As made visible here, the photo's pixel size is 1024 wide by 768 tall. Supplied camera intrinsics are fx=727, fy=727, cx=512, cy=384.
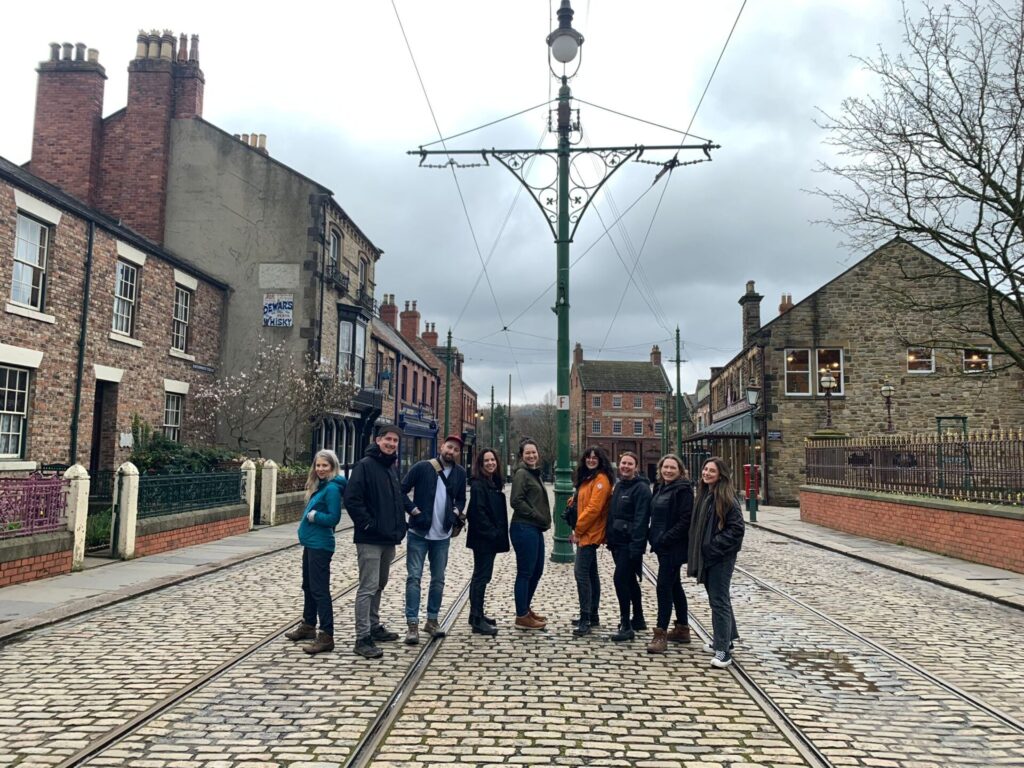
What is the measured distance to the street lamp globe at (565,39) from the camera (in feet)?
35.1

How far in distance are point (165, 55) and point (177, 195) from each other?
4.28 meters

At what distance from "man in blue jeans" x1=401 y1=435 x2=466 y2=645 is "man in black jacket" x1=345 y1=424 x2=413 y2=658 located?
0.21m

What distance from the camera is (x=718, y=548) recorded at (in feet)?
19.1

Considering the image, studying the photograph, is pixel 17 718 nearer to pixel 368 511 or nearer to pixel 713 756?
pixel 368 511

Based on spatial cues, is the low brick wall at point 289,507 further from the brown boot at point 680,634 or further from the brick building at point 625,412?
the brick building at point 625,412

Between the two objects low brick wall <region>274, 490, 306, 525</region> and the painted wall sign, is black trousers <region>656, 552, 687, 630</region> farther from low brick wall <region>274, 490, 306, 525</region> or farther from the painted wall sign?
the painted wall sign

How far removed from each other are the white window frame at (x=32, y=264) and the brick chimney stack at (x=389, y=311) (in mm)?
27884

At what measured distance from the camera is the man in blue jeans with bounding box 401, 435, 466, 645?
6.40 metres

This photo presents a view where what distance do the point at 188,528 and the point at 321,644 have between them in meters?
8.45

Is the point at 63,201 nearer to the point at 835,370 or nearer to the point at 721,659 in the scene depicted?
the point at 721,659

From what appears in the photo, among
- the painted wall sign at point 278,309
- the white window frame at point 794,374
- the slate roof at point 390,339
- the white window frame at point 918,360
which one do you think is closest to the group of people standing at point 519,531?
the painted wall sign at point 278,309

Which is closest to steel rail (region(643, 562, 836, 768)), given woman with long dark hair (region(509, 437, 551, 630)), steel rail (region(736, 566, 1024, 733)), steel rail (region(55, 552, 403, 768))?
steel rail (region(736, 566, 1024, 733))

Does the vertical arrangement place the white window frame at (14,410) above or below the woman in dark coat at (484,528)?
above

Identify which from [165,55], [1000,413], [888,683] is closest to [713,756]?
[888,683]
